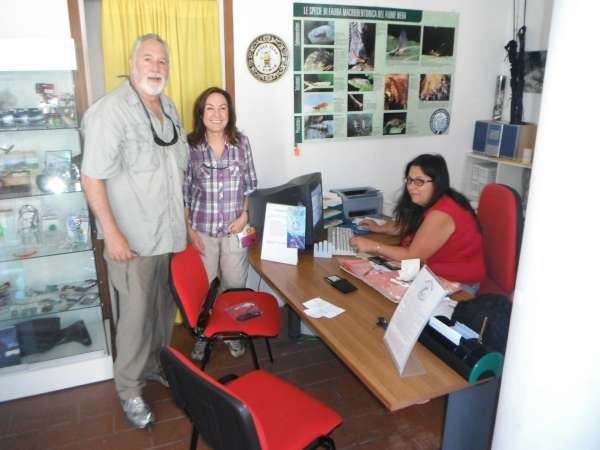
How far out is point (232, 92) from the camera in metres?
3.06

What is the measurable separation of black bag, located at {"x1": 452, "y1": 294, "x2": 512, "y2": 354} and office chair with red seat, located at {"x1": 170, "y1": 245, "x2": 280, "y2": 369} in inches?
37.5

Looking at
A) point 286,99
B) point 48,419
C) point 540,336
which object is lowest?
point 48,419

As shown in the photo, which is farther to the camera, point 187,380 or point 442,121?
point 442,121

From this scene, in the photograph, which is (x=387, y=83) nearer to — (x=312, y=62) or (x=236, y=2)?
(x=312, y=62)

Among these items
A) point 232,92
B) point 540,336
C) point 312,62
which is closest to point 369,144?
point 312,62

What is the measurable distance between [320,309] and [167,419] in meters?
1.06

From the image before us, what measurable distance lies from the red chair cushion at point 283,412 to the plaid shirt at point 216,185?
102cm

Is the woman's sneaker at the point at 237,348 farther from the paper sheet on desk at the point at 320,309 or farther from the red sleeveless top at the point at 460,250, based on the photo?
→ the red sleeveless top at the point at 460,250

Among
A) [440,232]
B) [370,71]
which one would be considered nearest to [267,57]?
[370,71]

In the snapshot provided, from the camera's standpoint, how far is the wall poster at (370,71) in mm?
3229

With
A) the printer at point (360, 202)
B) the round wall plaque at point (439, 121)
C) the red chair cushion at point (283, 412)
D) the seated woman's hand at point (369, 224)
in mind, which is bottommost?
the red chair cushion at point (283, 412)

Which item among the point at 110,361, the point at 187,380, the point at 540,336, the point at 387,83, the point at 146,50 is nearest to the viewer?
the point at 540,336

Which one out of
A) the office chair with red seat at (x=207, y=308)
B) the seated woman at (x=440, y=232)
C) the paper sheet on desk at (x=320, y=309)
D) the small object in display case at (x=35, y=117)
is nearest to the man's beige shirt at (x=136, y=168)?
the office chair with red seat at (x=207, y=308)

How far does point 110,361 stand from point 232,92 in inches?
69.5
